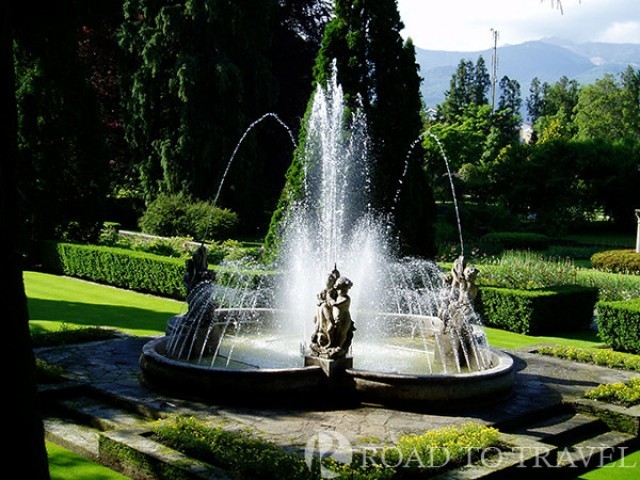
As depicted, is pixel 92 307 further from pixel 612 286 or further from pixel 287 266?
pixel 612 286

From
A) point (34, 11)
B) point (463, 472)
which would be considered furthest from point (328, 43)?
point (463, 472)

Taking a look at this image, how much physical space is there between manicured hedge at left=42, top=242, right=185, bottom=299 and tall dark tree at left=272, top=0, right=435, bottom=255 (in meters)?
5.73

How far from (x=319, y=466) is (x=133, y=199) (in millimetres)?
29107

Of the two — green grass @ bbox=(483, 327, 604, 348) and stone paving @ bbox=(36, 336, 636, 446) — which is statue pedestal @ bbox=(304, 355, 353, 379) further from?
green grass @ bbox=(483, 327, 604, 348)

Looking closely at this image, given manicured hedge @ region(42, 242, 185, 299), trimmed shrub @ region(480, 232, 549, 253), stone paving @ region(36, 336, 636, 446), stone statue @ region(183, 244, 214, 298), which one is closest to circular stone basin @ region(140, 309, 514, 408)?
stone paving @ region(36, 336, 636, 446)

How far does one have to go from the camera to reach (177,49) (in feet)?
101

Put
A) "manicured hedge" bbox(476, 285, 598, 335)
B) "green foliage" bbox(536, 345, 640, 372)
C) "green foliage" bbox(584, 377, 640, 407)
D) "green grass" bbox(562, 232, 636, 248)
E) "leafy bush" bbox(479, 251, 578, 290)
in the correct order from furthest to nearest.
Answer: "green grass" bbox(562, 232, 636, 248) → "leafy bush" bbox(479, 251, 578, 290) → "manicured hedge" bbox(476, 285, 598, 335) → "green foliage" bbox(536, 345, 640, 372) → "green foliage" bbox(584, 377, 640, 407)

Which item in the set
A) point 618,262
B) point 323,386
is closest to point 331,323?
point 323,386

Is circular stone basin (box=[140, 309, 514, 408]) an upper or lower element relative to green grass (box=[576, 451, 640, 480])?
upper

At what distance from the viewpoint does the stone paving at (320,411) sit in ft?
25.1

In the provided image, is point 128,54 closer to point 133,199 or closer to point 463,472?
point 133,199

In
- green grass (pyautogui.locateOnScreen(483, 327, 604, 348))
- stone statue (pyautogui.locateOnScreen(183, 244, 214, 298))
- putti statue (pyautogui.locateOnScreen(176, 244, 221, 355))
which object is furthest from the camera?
green grass (pyautogui.locateOnScreen(483, 327, 604, 348))

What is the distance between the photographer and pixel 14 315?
4.91m

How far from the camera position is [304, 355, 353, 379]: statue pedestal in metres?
8.54
